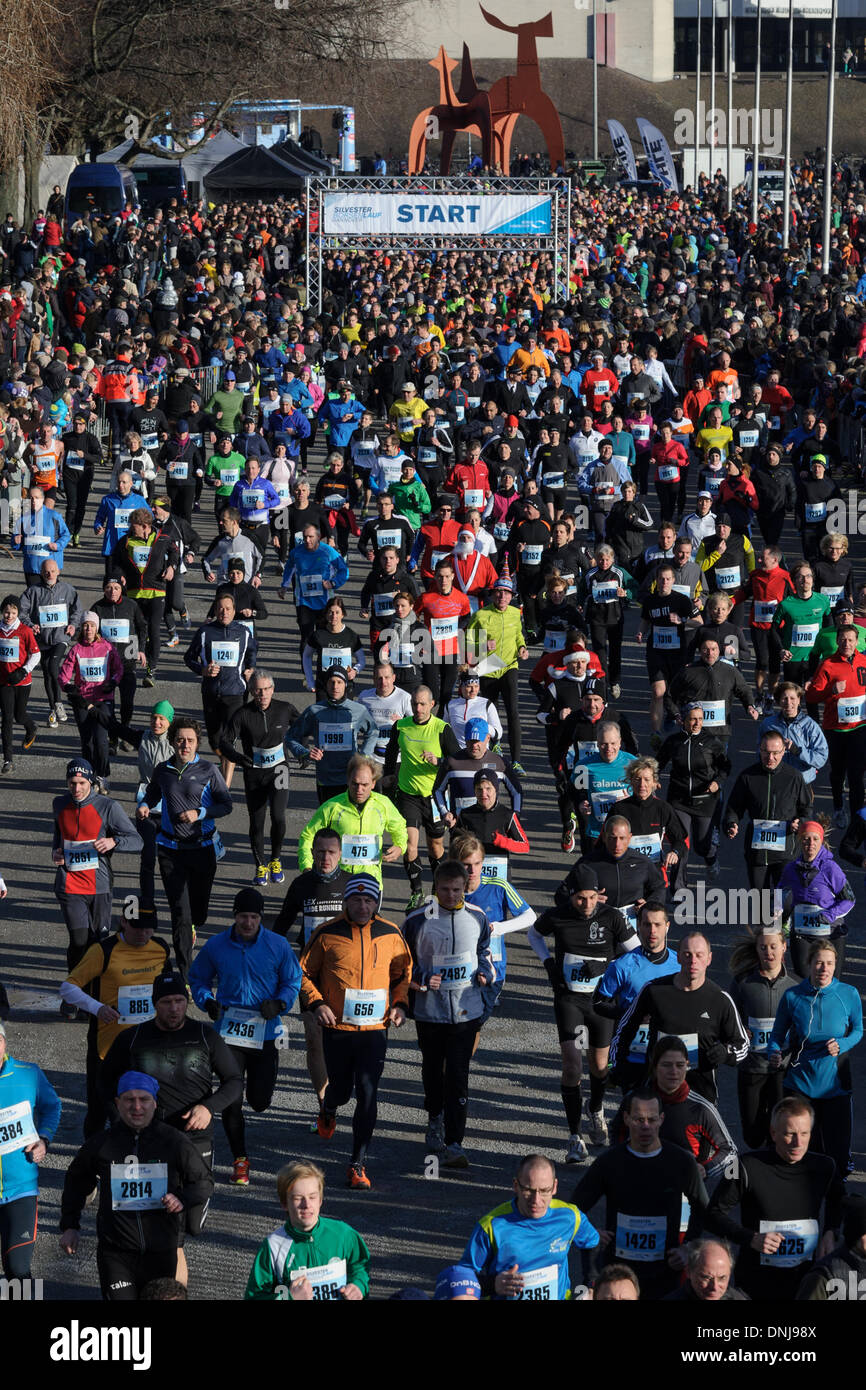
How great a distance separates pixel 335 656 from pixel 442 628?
0.97 meters

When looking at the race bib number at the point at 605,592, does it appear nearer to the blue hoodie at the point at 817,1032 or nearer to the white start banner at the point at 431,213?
the blue hoodie at the point at 817,1032

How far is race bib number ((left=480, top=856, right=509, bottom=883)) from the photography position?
35.3 feet

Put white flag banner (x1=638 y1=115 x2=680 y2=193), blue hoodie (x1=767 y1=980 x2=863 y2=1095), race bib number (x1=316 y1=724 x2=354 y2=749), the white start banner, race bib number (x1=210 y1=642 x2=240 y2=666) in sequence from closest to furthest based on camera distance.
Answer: blue hoodie (x1=767 y1=980 x2=863 y2=1095) < race bib number (x1=316 y1=724 x2=354 y2=749) < race bib number (x1=210 y1=642 x2=240 y2=666) < the white start banner < white flag banner (x1=638 y1=115 x2=680 y2=193)

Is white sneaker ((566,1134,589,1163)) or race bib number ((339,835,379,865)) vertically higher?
race bib number ((339,835,379,865))

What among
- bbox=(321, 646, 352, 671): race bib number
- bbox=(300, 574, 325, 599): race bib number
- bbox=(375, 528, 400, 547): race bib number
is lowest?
bbox=(321, 646, 352, 671): race bib number

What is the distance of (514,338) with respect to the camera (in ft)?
84.9

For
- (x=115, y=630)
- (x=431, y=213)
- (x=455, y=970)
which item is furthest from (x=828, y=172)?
(x=455, y=970)

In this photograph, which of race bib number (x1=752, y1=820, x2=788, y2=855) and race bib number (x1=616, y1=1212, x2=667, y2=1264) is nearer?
race bib number (x1=616, y1=1212, x2=667, y2=1264)

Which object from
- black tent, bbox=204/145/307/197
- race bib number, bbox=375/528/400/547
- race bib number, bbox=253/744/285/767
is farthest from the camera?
black tent, bbox=204/145/307/197

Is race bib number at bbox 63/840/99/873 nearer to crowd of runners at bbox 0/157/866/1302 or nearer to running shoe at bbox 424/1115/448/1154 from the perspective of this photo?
crowd of runners at bbox 0/157/866/1302

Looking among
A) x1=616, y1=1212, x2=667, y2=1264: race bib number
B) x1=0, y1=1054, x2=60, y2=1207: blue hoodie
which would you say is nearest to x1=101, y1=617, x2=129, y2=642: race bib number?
x1=0, y1=1054, x2=60, y2=1207: blue hoodie

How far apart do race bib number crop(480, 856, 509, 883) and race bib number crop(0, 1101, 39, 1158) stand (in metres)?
3.35
